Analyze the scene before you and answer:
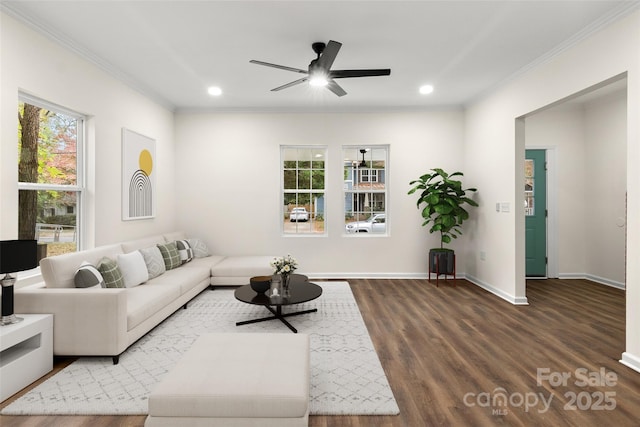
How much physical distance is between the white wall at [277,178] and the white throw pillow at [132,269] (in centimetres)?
205

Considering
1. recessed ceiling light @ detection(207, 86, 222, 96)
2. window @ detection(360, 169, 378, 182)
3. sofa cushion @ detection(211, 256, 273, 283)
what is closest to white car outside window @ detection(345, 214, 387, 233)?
window @ detection(360, 169, 378, 182)

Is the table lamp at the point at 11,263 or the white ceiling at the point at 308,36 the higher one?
the white ceiling at the point at 308,36

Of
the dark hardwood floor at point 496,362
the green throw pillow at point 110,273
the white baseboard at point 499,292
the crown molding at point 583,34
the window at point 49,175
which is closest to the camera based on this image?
the dark hardwood floor at point 496,362

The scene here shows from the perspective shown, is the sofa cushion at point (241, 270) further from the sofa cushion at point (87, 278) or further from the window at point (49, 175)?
the sofa cushion at point (87, 278)

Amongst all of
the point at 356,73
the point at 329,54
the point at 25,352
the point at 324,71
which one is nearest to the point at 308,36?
the point at 324,71

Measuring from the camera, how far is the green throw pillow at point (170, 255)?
15.0ft

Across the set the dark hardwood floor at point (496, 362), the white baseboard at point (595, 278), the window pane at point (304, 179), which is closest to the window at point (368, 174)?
the window pane at point (304, 179)

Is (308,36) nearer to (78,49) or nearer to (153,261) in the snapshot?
(78,49)

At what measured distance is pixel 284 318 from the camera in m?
3.69

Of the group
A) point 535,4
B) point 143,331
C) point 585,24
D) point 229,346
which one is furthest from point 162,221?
Result: point 585,24

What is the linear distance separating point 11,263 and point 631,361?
4.74 meters

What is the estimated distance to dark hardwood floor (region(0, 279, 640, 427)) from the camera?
2029mm

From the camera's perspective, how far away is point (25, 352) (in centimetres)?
240

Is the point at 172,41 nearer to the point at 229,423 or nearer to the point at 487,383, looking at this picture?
the point at 229,423
